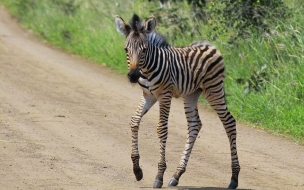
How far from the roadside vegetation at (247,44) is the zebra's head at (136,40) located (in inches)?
153

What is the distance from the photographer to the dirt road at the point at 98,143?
8.67 metres

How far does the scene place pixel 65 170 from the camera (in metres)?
8.82

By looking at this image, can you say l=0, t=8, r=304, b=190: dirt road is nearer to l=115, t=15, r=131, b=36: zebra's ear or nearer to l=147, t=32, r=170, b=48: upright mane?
l=147, t=32, r=170, b=48: upright mane

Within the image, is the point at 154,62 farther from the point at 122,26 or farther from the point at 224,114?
the point at 224,114

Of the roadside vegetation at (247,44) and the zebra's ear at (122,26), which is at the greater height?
the zebra's ear at (122,26)

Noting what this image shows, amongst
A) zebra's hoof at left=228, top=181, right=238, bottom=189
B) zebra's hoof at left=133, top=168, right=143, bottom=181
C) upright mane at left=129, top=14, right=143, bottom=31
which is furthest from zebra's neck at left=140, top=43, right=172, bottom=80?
zebra's hoof at left=228, top=181, right=238, bottom=189

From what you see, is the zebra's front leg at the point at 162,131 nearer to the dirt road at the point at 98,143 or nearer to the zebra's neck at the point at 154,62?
the dirt road at the point at 98,143

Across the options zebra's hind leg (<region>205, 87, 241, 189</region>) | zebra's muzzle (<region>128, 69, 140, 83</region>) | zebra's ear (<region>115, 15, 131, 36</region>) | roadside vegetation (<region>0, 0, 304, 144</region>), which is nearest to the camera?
zebra's muzzle (<region>128, 69, 140, 83</region>)

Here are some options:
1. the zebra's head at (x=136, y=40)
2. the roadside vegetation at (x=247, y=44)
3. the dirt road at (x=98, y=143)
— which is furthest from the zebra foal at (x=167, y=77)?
the roadside vegetation at (x=247, y=44)

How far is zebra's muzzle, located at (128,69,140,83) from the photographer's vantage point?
7.79 m

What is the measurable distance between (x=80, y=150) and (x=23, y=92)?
4.21 m

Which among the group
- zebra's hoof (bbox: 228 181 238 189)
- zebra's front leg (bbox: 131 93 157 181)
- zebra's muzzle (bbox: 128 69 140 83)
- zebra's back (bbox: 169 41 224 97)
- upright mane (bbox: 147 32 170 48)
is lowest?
zebra's hoof (bbox: 228 181 238 189)

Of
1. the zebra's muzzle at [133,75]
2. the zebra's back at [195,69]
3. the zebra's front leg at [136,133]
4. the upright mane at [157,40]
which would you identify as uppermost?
the upright mane at [157,40]

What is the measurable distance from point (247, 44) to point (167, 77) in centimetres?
621
